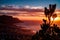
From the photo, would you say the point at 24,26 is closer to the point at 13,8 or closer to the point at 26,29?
the point at 26,29

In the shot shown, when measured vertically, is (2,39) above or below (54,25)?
below

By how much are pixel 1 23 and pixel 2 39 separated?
370 millimetres

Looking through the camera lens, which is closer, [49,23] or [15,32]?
[49,23]

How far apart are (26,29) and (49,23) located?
63cm

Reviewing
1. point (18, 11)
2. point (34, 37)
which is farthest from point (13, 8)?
point (34, 37)

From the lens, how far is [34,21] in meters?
5.09

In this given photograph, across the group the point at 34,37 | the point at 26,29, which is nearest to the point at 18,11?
the point at 26,29

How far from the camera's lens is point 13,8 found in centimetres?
520

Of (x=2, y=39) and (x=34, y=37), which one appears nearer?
(x=34, y=37)

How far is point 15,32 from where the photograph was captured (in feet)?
16.7

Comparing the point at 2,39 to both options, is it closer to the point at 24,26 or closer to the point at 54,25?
the point at 24,26

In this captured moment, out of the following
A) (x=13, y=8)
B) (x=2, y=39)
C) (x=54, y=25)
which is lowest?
(x=2, y=39)

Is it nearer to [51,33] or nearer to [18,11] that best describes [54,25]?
[51,33]

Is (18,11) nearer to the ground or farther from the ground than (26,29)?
farther from the ground
